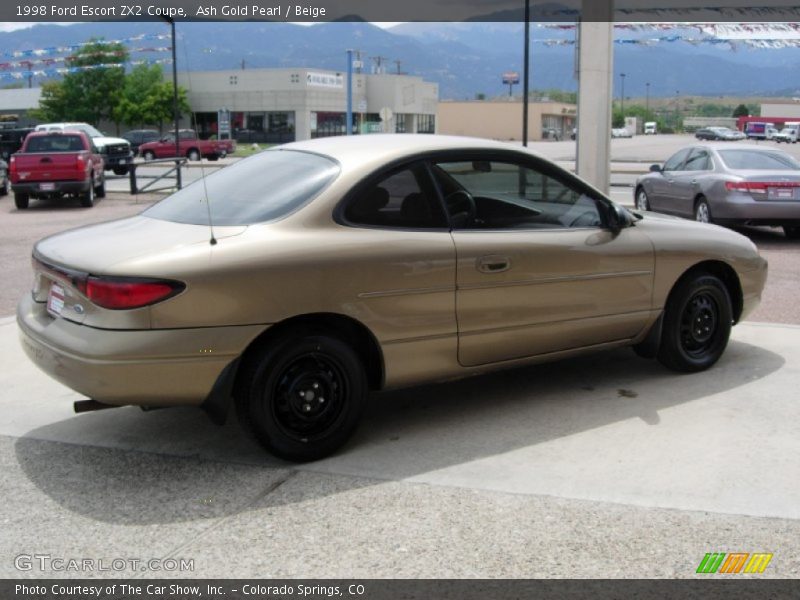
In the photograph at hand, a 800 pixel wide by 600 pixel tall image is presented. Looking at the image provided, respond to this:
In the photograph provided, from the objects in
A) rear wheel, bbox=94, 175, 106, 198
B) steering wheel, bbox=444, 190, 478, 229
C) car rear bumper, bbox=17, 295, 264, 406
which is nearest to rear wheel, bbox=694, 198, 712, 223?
steering wheel, bbox=444, 190, 478, 229

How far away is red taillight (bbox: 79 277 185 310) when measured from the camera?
165 inches

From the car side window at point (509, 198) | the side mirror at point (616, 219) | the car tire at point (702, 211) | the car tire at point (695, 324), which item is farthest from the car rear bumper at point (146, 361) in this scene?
the car tire at point (702, 211)

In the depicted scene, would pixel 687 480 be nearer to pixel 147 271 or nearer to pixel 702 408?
pixel 702 408

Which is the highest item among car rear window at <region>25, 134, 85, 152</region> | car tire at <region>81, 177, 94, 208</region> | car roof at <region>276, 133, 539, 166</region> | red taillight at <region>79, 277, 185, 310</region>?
car rear window at <region>25, 134, 85, 152</region>

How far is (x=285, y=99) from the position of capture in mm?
78375

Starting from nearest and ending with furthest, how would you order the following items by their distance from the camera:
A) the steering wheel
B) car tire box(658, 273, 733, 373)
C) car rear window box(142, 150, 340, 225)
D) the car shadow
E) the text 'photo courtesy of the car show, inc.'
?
Result: 1. the text 'photo courtesy of the car show, inc.'
2. the car shadow
3. car rear window box(142, 150, 340, 225)
4. the steering wheel
5. car tire box(658, 273, 733, 373)

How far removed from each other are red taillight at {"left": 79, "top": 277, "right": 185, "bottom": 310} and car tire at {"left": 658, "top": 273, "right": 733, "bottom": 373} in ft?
10.7

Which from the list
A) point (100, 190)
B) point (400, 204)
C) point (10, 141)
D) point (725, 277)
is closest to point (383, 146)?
point (400, 204)

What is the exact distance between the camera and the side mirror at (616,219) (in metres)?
5.62

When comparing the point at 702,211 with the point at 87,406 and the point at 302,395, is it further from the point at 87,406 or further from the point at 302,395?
the point at 87,406

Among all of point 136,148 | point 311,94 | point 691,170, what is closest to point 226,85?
point 311,94

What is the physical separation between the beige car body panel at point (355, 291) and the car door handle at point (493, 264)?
2 centimetres

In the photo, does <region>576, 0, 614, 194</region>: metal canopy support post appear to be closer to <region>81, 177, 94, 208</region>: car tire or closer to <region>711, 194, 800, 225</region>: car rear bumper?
<region>711, 194, 800, 225</region>: car rear bumper

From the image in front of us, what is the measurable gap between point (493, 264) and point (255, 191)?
135cm
